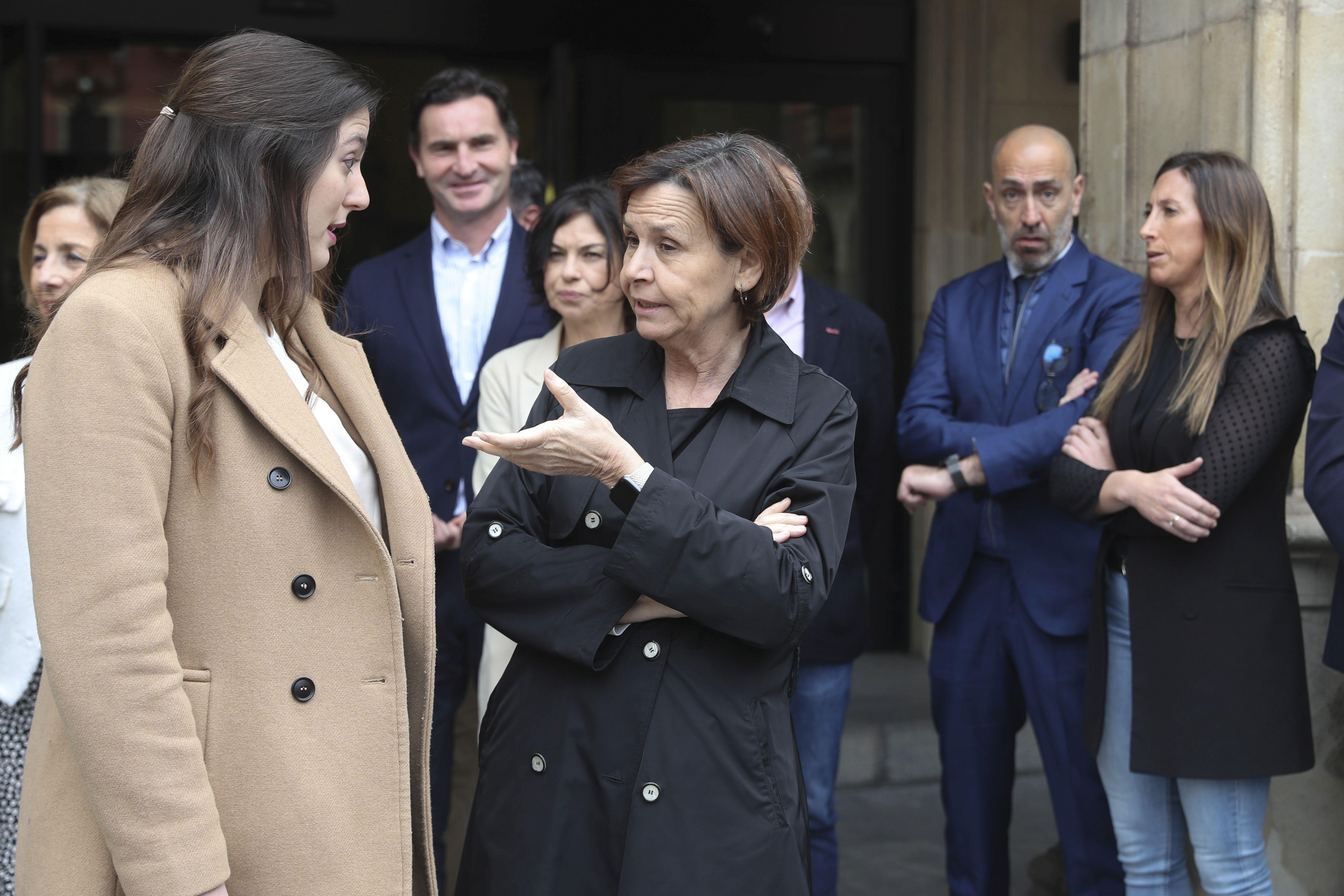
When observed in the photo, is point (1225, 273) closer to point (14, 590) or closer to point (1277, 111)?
point (1277, 111)

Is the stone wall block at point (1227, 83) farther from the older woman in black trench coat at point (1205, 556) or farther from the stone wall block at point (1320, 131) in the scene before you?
the older woman in black trench coat at point (1205, 556)

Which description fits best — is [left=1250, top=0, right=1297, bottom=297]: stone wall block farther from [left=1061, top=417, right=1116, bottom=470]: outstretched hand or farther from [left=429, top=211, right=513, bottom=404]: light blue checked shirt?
[left=429, top=211, right=513, bottom=404]: light blue checked shirt

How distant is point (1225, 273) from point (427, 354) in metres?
2.15

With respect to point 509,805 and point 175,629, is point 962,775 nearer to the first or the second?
point 509,805

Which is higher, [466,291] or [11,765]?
[466,291]

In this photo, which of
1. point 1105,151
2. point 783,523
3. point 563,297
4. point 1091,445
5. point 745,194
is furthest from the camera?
point 1105,151

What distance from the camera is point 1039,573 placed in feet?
11.9

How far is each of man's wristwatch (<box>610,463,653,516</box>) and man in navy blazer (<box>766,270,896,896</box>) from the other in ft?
5.53

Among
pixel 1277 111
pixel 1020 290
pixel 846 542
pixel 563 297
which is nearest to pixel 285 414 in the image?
pixel 563 297

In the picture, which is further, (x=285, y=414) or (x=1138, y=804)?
(x=1138, y=804)

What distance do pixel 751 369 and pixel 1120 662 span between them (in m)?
1.50

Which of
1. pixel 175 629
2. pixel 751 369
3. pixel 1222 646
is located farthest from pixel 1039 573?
pixel 175 629

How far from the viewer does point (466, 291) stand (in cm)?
398

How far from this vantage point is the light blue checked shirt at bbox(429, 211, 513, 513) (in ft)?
12.8
